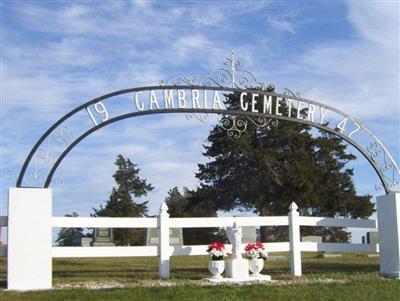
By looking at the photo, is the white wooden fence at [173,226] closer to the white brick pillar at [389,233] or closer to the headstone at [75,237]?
the white brick pillar at [389,233]

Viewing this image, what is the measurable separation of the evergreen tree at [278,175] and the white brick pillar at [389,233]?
25952 millimetres

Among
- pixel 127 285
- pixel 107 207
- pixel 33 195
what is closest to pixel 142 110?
pixel 33 195

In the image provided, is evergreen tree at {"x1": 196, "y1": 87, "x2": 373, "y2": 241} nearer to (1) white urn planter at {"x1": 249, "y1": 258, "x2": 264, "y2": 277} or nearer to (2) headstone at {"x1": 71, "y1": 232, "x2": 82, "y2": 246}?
(2) headstone at {"x1": 71, "y1": 232, "x2": 82, "y2": 246}

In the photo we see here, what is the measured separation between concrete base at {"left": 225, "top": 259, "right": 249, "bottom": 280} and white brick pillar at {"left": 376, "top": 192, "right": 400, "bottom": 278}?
400 cm

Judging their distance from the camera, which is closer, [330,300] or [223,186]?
[330,300]

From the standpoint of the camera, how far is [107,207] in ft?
165

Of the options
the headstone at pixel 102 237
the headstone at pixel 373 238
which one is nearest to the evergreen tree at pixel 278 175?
the headstone at pixel 102 237

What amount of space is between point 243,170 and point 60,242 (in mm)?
15886

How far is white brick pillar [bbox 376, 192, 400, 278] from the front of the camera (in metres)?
15.2

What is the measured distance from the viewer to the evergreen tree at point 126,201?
46562mm

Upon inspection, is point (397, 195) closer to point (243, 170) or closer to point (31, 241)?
point (31, 241)

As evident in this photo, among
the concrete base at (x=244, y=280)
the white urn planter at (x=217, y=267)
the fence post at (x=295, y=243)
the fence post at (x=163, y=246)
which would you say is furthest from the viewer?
the fence post at (x=295, y=243)

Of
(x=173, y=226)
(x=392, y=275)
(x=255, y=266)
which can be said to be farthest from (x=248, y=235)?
(x=173, y=226)

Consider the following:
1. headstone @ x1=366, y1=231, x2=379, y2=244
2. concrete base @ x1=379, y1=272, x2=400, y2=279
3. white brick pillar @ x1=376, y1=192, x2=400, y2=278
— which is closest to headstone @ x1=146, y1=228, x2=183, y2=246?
headstone @ x1=366, y1=231, x2=379, y2=244
